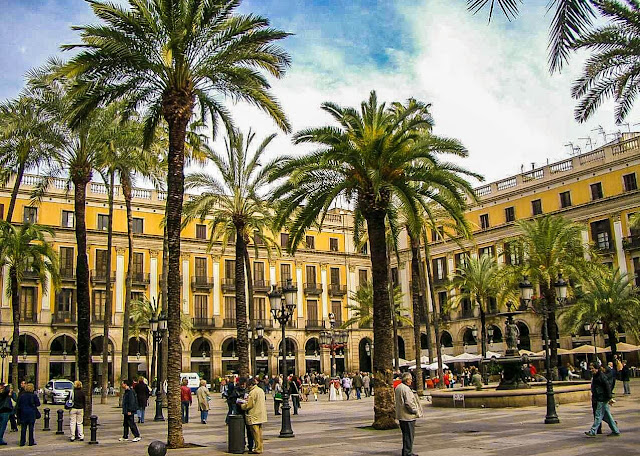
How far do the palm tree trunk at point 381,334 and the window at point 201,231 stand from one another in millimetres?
41198

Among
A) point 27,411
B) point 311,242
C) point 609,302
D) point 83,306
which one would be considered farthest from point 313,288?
point 27,411

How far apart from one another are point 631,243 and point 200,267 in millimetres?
34384

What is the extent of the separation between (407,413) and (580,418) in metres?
9.04

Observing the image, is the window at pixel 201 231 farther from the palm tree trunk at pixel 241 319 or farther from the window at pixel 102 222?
the palm tree trunk at pixel 241 319

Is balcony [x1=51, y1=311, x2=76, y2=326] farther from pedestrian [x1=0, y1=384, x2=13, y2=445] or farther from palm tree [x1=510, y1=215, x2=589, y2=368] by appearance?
palm tree [x1=510, y1=215, x2=589, y2=368]

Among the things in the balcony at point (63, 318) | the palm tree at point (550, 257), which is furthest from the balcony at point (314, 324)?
the palm tree at point (550, 257)

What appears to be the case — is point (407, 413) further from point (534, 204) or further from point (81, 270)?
point (534, 204)

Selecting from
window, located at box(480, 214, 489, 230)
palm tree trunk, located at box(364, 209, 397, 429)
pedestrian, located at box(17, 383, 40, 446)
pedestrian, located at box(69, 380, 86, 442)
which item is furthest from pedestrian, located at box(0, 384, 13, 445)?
window, located at box(480, 214, 489, 230)

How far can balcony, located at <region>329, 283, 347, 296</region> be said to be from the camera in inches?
2579

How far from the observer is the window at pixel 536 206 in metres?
52.8

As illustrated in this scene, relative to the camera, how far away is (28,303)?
5003 cm

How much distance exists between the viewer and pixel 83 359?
847 inches

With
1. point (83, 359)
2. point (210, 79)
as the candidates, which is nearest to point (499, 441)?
point (210, 79)

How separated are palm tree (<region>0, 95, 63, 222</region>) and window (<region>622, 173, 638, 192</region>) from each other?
125 feet
